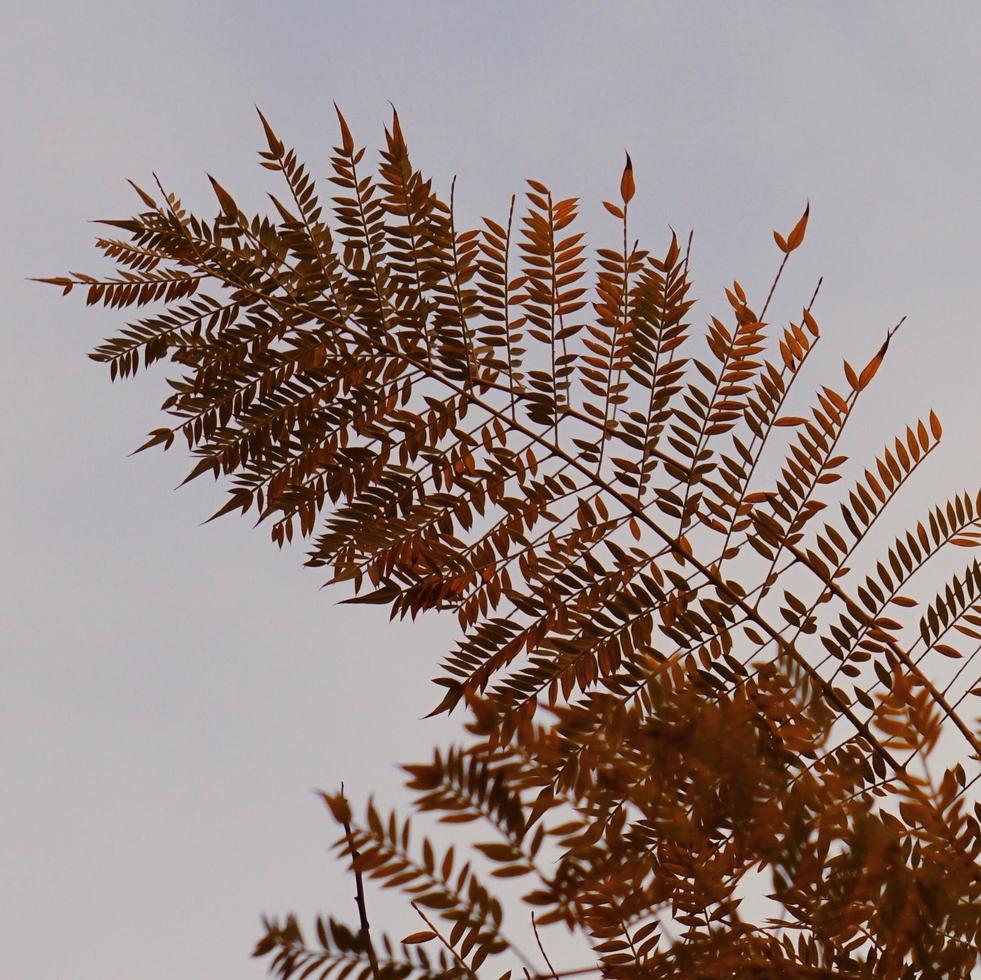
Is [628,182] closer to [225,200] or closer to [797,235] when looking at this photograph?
[797,235]

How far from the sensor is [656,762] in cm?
123

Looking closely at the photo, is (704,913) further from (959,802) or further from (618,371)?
(618,371)

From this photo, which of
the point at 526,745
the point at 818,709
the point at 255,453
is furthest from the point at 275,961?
the point at 255,453

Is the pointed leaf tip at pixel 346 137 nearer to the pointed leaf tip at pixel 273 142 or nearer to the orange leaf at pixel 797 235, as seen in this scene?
the pointed leaf tip at pixel 273 142

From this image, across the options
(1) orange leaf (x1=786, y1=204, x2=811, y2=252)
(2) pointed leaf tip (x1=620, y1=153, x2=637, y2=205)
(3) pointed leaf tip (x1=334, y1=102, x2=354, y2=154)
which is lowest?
Result: (1) orange leaf (x1=786, y1=204, x2=811, y2=252)

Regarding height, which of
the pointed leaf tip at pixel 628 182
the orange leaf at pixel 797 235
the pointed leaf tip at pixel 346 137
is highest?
the pointed leaf tip at pixel 346 137

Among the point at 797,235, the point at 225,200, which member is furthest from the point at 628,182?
the point at 225,200

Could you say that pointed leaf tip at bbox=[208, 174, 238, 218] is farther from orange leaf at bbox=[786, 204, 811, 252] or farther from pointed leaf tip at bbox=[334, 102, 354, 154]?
orange leaf at bbox=[786, 204, 811, 252]

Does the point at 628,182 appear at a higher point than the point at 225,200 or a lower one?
lower

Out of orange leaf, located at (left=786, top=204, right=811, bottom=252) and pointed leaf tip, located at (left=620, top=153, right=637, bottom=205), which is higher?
pointed leaf tip, located at (left=620, top=153, right=637, bottom=205)

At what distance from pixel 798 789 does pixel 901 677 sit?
2.42 ft

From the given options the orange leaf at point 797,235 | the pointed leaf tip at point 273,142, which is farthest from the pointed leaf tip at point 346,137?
the orange leaf at point 797,235

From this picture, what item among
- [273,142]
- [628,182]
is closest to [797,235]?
[628,182]

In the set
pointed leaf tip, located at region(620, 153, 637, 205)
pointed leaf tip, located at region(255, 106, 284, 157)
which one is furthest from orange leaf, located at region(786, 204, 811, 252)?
pointed leaf tip, located at region(255, 106, 284, 157)
